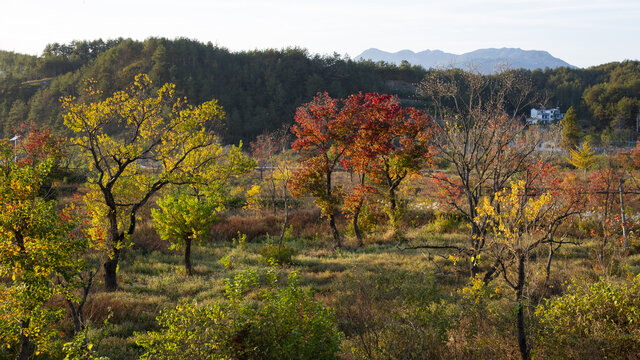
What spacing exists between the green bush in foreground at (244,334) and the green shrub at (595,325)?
3558 mm

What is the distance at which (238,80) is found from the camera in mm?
78375

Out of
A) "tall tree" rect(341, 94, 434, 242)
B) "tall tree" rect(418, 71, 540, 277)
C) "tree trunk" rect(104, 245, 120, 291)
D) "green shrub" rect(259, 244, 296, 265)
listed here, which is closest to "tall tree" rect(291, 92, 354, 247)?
"tall tree" rect(341, 94, 434, 242)

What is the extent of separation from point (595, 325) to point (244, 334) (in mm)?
5198

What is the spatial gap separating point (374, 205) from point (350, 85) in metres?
67.7

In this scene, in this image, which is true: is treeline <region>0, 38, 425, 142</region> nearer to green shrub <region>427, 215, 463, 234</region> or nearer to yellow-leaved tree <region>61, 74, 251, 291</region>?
green shrub <region>427, 215, 463, 234</region>

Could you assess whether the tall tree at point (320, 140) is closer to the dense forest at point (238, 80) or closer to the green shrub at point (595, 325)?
the green shrub at point (595, 325)

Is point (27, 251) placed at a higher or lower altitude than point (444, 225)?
higher

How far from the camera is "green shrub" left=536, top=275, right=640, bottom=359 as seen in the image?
18.1 ft

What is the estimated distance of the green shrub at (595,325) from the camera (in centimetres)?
552

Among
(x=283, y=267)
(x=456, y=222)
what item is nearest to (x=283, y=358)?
(x=283, y=267)

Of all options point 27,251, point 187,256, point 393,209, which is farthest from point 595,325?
point 393,209

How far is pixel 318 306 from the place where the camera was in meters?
5.18

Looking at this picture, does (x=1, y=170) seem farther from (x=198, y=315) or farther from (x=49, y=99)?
(x=49, y=99)

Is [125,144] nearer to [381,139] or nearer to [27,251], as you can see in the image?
[27,251]
